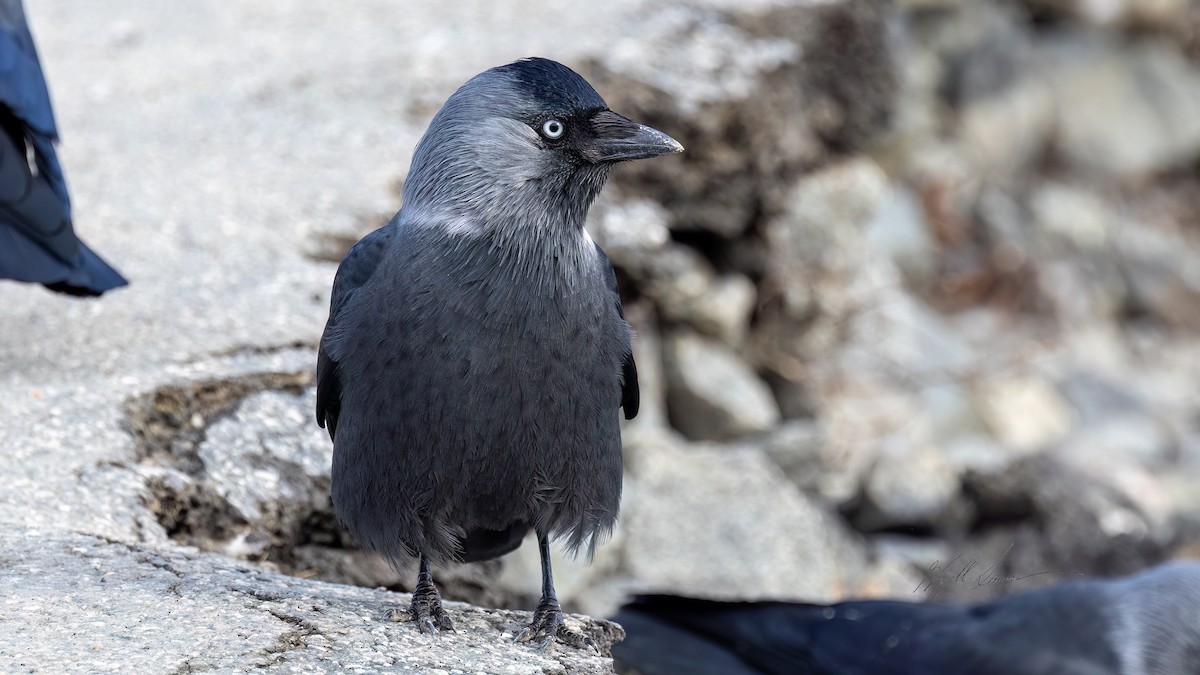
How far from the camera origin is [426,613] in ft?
9.60

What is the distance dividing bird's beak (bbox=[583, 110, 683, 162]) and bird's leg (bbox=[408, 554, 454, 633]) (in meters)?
0.96

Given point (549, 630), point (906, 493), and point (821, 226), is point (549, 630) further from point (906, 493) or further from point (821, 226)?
point (821, 226)

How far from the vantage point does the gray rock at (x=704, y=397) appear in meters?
6.31

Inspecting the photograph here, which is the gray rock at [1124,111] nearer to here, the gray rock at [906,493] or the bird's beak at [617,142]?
the gray rock at [906,493]

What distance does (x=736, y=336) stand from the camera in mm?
6648

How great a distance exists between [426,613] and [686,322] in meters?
3.61

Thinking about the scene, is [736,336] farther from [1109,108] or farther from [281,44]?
[1109,108]

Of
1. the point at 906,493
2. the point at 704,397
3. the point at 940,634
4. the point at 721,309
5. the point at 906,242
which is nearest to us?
the point at 940,634

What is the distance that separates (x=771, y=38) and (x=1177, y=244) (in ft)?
17.6

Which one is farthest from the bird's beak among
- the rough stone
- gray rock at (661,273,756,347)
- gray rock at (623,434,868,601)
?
the rough stone

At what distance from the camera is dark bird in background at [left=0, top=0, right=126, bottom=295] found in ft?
12.5

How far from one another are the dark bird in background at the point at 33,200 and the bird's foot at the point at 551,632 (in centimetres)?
178

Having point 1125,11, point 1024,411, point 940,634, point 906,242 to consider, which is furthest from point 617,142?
point 1125,11

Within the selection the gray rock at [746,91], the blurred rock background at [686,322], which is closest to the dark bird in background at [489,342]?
the blurred rock background at [686,322]
